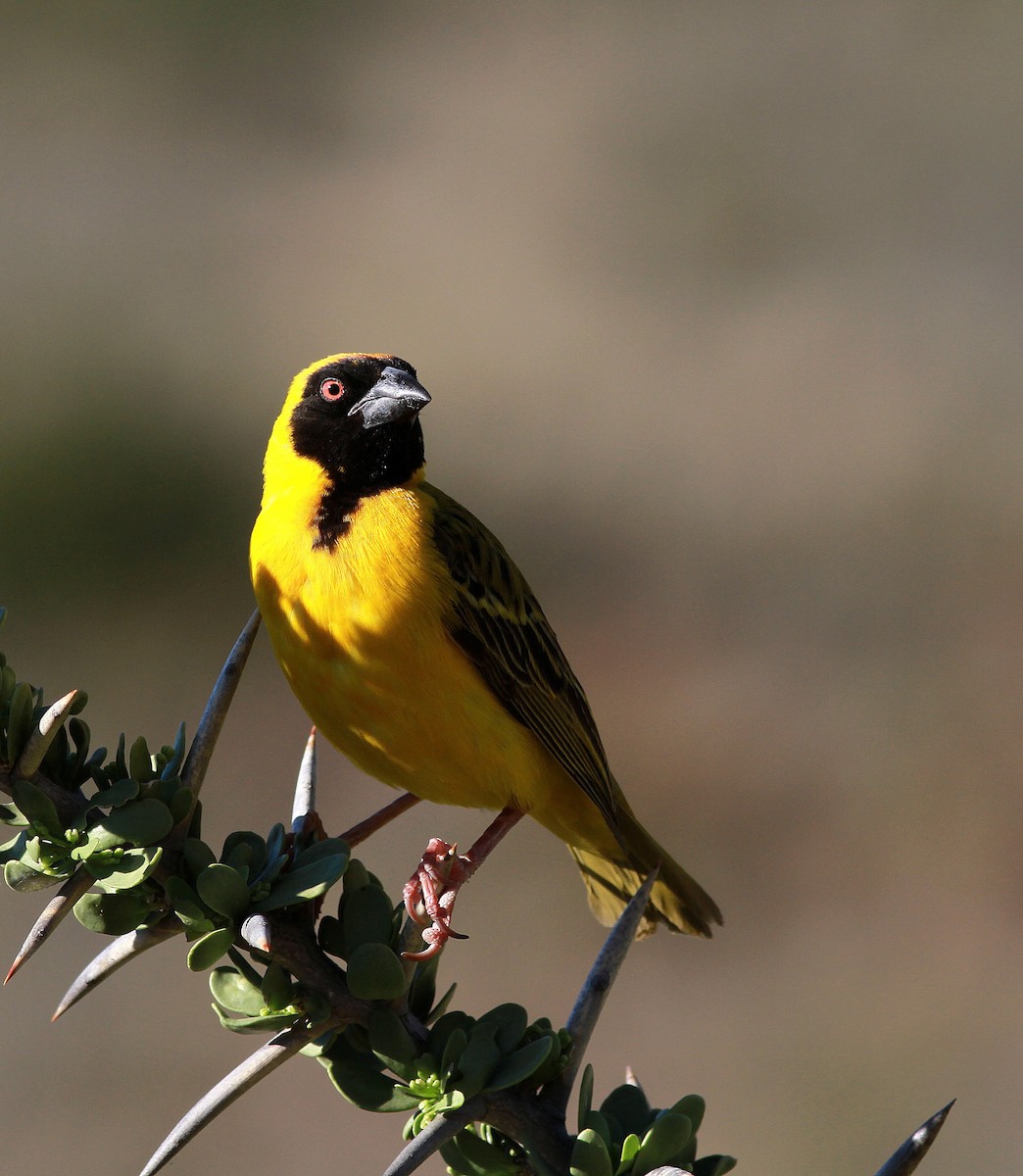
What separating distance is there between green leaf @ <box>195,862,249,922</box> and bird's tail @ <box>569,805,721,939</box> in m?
1.47

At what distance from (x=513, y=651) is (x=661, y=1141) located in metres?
1.83

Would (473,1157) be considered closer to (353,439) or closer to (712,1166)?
(712,1166)

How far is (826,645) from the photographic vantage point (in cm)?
659

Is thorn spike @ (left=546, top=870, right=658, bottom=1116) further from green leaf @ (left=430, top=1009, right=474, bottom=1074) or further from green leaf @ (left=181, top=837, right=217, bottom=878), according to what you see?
green leaf @ (left=181, top=837, right=217, bottom=878)

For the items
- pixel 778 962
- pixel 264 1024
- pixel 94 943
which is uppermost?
pixel 264 1024

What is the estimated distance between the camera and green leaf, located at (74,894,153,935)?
1314 millimetres

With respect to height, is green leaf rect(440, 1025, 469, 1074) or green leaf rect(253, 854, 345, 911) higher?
green leaf rect(253, 854, 345, 911)

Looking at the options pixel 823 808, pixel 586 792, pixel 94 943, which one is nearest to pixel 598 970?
pixel 586 792

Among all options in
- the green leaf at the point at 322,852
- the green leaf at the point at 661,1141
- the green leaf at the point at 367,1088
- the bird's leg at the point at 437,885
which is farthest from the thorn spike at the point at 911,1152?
the bird's leg at the point at 437,885

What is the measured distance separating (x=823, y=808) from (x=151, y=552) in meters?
3.61

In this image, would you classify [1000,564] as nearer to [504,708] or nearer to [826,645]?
[826,645]

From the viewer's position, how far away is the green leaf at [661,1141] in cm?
124

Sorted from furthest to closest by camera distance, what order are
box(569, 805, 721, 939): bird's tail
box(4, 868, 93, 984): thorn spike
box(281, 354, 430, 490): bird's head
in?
box(281, 354, 430, 490): bird's head, box(569, 805, 721, 939): bird's tail, box(4, 868, 93, 984): thorn spike

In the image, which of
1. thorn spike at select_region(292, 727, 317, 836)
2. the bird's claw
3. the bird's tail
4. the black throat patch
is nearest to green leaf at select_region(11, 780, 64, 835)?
thorn spike at select_region(292, 727, 317, 836)
